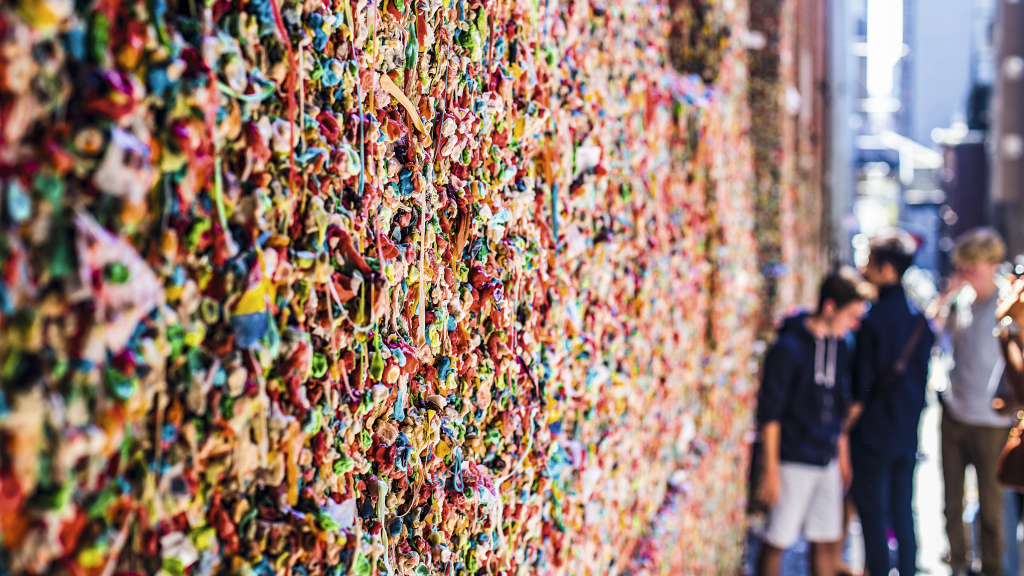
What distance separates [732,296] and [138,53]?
3.57 m

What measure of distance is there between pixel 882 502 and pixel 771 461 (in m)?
0.77

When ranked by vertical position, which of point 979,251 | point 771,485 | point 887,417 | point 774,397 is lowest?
point 771,485

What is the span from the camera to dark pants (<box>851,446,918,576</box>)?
3787 mm

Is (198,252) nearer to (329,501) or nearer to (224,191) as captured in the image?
(224,191)

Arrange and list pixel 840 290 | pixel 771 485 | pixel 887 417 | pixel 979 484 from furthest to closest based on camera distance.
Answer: pixel 979 484 < pixel 887 417 < pixel 771 485 < pixel 840 290

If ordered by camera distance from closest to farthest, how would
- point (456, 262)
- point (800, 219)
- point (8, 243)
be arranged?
point (8, 243) < point (456, 262) < point (800, 219)

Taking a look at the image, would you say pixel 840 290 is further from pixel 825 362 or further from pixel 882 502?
pixel 882 502

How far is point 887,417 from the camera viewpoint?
3.76 metres

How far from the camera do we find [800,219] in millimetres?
8164

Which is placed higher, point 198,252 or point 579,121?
point 579,121

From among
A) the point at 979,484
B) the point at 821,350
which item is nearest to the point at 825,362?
the point at 821,350

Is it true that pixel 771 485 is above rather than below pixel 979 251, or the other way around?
below

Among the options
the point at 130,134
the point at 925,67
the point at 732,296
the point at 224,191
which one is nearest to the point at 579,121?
the point at 224,191

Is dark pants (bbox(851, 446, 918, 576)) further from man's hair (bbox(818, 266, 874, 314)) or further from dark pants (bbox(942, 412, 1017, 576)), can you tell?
man's hair (bbox(818, 266, 874, 314))
